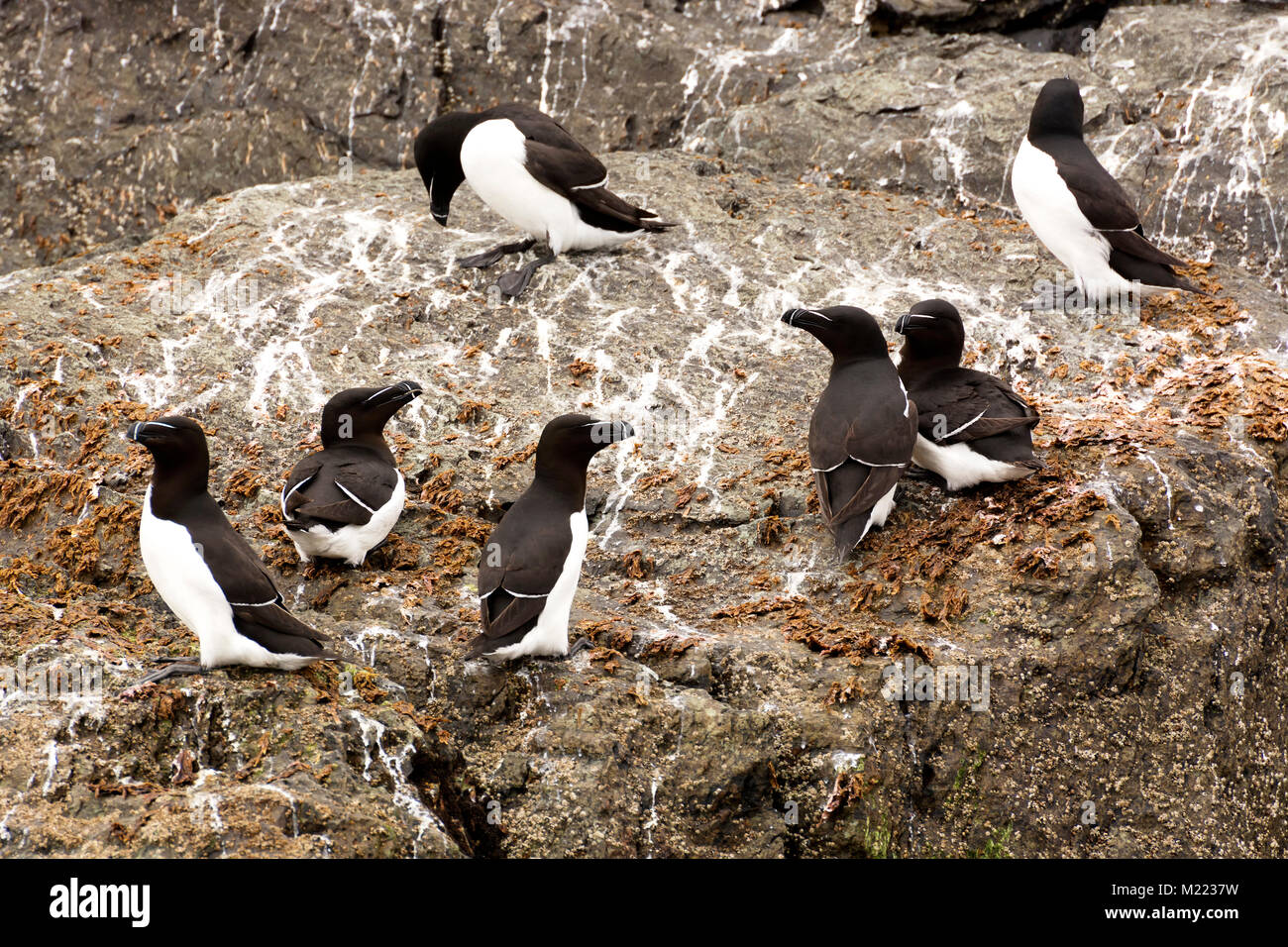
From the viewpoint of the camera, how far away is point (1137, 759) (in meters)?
6.55

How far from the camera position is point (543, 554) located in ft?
19.8

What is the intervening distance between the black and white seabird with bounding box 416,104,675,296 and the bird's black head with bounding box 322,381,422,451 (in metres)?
2.50

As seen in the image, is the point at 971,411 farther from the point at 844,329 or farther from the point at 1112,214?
the point at 1112,214

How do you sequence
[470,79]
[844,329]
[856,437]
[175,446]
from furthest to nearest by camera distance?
[470,79] < [844,329] < [856,437] < [175,446]

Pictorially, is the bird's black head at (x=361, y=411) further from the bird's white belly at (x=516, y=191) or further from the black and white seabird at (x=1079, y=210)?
the black and white seabird at (x=1079, y=210)

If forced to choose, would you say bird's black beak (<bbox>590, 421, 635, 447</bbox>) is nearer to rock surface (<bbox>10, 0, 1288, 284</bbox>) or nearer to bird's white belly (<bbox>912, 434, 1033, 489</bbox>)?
bird's white belly (<bbox>912, 434, 1033, 489</bbox>)

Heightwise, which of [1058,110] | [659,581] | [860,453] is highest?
[1058,110]

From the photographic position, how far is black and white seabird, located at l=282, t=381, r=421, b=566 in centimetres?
671

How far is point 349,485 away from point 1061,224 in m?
5.54

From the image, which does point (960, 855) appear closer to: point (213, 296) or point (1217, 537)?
point (1217, 537)

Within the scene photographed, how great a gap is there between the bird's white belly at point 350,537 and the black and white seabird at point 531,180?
299 centimetres

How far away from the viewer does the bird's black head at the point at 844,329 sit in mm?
7359

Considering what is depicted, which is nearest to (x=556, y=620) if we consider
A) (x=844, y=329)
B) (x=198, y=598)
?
(x=198, y=598)

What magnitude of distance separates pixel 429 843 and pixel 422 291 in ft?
17.5
